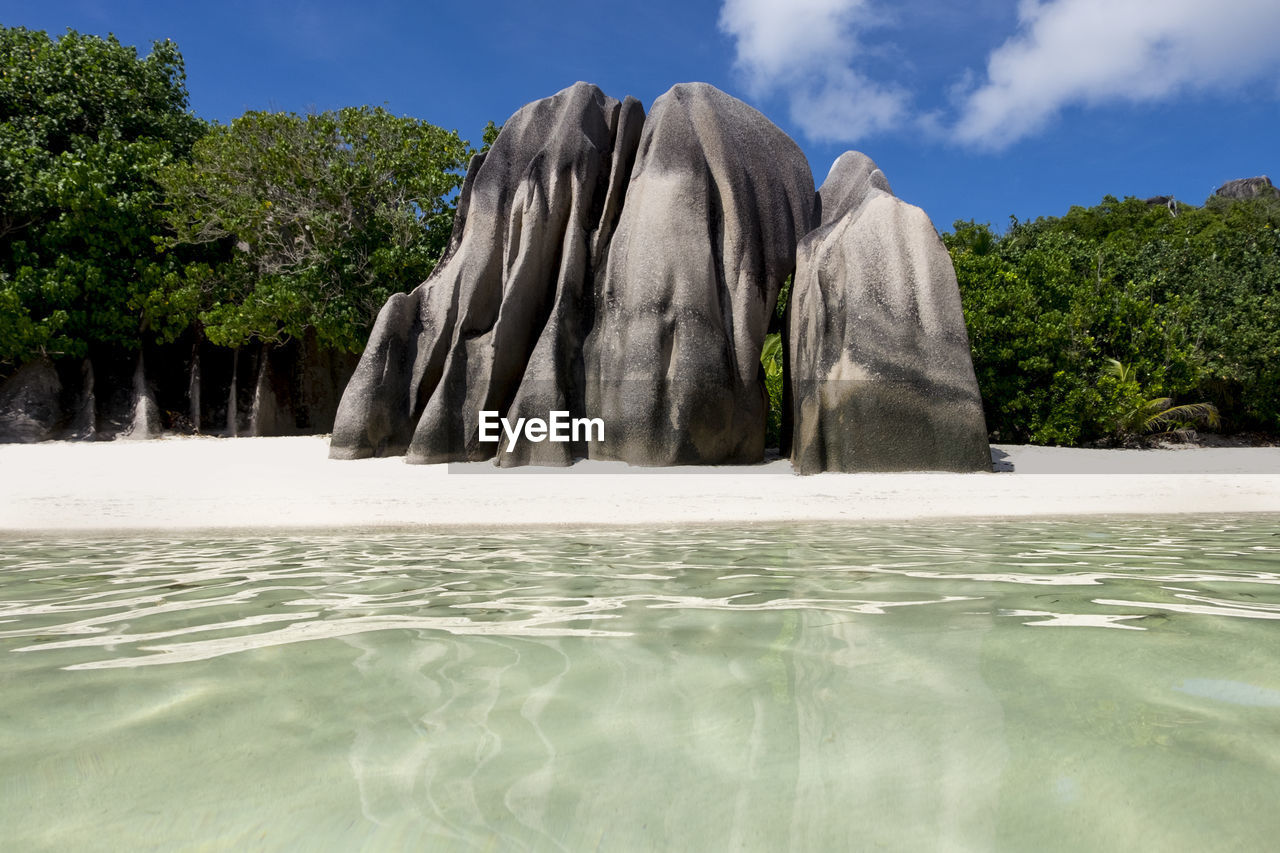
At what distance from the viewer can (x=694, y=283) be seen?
10219 millimetres

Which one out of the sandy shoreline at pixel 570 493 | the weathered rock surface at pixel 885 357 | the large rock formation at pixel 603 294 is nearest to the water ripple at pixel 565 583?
the sandy shoreline at pixel 570 493

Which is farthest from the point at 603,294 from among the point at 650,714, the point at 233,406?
the point at 233,406

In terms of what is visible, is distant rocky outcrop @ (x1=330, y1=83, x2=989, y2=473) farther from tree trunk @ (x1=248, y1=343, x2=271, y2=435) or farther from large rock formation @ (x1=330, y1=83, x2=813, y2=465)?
tree trunk @ (x1=248, y1=343, x2=271, y2=435)

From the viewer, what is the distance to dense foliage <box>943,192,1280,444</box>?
1299cm

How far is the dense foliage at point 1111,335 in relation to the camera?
512 inches

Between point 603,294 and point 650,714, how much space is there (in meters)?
9.75

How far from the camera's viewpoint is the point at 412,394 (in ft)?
38.0

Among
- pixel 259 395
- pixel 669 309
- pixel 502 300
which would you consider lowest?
pixel 259 395

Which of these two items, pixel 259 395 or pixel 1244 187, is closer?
pixel 259 395

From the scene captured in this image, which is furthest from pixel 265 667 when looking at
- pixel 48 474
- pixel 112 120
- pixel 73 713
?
pixel 112 120

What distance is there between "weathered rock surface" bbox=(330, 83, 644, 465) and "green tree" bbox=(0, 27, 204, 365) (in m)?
8.55

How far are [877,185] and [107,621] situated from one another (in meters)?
10.8

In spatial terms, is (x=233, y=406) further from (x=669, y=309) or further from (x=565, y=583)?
(x=565, y=583)

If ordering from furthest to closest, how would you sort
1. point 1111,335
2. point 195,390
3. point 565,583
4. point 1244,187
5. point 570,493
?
point 1244,187 → point 195,390 → point 1111,335 → point 570,493 → point 565,583
